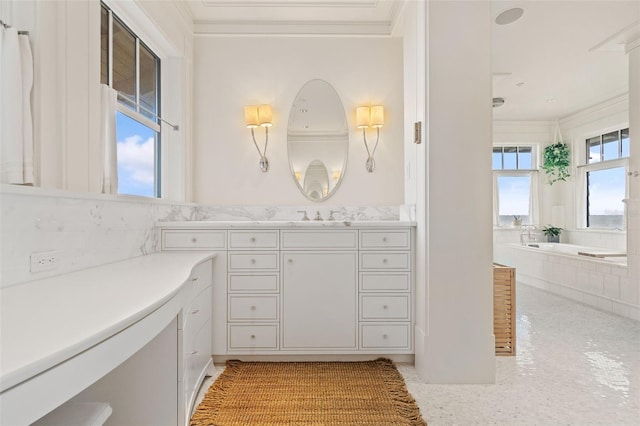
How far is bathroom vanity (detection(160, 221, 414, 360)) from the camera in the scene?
88.6 inches

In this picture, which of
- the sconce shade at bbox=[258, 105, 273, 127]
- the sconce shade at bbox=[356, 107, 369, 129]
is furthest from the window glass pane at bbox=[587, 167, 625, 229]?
the sconce shade at bbox=[258, 105, 273, 127]

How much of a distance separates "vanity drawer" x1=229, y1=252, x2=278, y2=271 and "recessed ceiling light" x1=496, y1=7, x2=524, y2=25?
2.69 m

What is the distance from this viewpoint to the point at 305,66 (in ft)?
9.85

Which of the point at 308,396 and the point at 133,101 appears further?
the point at 133,101

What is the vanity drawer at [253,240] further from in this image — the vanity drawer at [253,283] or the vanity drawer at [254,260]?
the vanity drawer at [253,283]

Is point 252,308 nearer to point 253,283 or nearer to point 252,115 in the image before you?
point 253,283

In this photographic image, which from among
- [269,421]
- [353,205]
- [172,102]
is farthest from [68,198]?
[353,205]

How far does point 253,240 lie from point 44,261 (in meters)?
1.11

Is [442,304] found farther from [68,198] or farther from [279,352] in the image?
[68,198]

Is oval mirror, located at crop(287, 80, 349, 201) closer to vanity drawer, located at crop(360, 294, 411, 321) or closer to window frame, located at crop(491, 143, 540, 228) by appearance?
vanity drawer, located at crop(360, 294, 411, 321)

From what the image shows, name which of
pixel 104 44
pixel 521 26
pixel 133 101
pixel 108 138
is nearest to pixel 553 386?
pixel 108 138

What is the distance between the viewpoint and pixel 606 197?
17.9ft

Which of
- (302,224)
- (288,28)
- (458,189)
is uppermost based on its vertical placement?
(288,28)

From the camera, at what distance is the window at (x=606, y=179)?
518 centimetres
